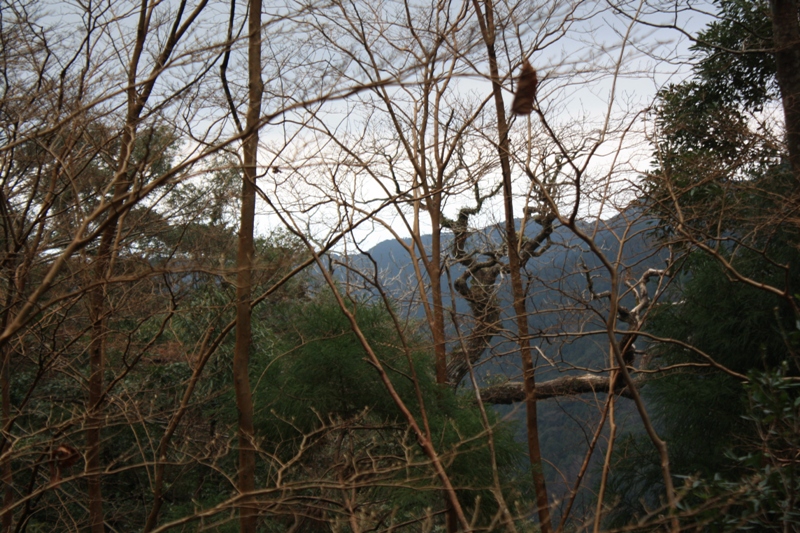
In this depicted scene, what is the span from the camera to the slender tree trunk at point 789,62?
20.8 ft

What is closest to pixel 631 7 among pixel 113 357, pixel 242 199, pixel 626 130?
pixel 626 130

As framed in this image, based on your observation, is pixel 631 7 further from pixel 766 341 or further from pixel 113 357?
pixel 113 357

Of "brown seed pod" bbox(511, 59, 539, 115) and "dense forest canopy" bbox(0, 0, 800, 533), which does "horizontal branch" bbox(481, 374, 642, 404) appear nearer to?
"dense forest canopy" bbox(0, 0, 800, 533)

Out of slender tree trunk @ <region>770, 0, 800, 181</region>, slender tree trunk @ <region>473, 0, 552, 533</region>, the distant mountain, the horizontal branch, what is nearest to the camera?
the distant mountain

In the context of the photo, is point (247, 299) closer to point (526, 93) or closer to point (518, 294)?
point (518, 294)

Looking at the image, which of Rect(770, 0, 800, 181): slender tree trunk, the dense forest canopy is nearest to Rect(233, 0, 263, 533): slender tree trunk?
the dense forest canopy

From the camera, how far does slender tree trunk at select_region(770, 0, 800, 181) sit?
20.8 feet

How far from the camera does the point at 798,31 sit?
6.54m

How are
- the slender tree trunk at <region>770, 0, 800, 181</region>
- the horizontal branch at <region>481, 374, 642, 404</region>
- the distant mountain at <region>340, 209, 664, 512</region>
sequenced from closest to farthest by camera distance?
the distant mountain at <region>340, 209, 664, 512</region>
the slender tree trunk at <region>770, 0, 800, 181</region>
the horizontal branch at <region>481, 374, 642, 404</region>

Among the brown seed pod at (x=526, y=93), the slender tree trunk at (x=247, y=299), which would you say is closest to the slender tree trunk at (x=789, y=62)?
the brown seed pod at (x=526, y=93)

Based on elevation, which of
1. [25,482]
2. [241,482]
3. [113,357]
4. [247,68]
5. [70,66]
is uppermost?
[70,66]

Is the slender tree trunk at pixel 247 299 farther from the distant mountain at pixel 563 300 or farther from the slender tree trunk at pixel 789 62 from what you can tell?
the slender tree trunk at pixel 789 62

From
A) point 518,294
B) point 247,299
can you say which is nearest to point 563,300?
point 518,294

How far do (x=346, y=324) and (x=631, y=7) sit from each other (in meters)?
4.21
